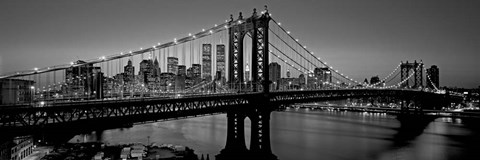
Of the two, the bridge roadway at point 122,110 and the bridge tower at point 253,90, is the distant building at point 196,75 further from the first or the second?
the bridge tower at point 253,90

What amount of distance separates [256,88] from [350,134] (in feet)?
90.2

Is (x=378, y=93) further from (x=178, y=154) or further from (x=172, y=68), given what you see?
(x=178, y=154)

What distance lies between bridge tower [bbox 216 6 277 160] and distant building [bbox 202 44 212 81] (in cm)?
664

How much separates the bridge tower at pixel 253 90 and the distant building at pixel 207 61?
664 centimetres

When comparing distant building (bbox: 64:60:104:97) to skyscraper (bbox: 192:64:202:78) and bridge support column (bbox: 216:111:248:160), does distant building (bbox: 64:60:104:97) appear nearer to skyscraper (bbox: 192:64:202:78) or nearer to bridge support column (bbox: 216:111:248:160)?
bridge support column (bbox: 216:111:248:160)

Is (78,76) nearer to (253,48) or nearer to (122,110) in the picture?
(122,110)

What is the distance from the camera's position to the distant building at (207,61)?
129 feet

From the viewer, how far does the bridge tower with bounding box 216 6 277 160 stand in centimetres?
3011

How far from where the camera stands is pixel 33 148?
117ft

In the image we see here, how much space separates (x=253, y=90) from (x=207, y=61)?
1131 cm

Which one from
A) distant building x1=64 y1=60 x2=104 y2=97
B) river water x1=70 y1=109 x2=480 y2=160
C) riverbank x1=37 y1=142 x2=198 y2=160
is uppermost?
distant building x1=64 y1=60 x2=104 y2=97

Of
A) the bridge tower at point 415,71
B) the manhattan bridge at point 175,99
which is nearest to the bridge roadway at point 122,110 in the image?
the manhattan bridge at point 175,99

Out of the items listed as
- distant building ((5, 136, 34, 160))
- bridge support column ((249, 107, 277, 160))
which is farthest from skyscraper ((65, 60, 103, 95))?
bridge support column ((249, 107, 277, 160))

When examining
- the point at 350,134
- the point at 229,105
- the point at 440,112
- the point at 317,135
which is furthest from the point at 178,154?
the point at 440,112
